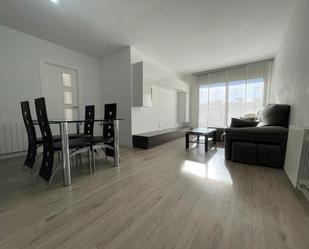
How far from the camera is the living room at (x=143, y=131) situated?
116 cm

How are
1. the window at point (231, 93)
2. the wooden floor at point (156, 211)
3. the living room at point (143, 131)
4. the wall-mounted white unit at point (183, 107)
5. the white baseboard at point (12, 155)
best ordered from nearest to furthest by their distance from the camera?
1. the wooden floor at point (156, 211)
2. the living room at point (143, 131)
3. the white baseboard at point (12, 155)
4. the window at point (231, 93)
5. the wall-mounted white unit at point (183, 107)

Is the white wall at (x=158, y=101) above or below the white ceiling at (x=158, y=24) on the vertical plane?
below

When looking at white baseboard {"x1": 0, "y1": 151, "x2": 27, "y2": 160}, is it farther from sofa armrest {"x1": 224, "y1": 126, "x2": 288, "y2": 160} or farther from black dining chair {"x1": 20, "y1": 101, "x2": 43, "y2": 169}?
sofa armrest {"x1": 224, "y1": 126, "x2": 288, "y2": 160}

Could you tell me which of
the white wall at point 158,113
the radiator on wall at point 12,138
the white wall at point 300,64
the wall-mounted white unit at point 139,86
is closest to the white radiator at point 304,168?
the white wall at point 300,64

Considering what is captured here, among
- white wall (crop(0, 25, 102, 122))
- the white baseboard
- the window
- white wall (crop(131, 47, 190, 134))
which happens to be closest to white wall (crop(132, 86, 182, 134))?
white wall (crop(131, 47, 190, 134))

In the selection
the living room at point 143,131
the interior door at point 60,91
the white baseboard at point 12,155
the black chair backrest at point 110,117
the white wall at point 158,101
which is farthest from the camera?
the white wall at point 158,101

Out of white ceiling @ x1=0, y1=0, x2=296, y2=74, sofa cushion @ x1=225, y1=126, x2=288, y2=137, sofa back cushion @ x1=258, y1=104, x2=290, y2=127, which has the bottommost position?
sofa cushion @ x1=225, y1=126, x2=288, y2=137

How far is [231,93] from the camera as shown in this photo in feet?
17.0

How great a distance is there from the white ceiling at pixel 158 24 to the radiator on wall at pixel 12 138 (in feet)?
6.36

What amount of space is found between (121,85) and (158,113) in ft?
5.37

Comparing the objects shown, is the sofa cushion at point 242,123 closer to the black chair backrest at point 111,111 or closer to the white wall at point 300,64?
the white wall at point 300,64

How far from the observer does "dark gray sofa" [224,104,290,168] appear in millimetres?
2279

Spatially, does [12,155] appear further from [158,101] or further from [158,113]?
[158,101]

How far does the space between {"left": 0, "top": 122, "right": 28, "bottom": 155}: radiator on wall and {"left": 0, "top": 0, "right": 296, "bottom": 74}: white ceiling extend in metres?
1.94
